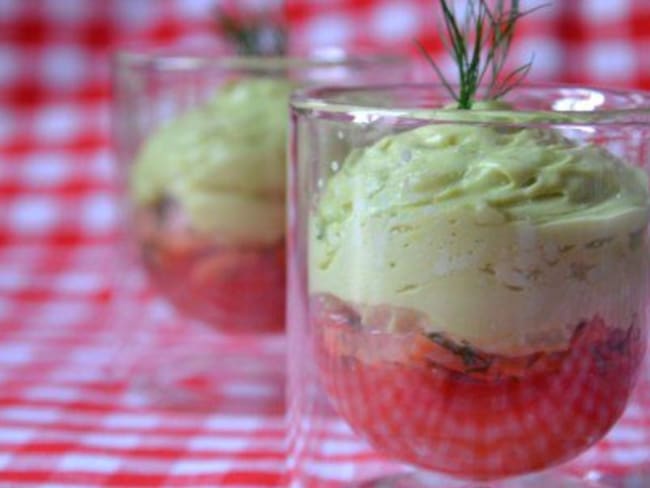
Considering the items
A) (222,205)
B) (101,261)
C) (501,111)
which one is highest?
(501,111)

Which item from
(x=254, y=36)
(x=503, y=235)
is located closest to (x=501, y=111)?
(x=503, y=235)

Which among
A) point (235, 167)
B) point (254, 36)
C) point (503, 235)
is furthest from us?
point (254, 36)

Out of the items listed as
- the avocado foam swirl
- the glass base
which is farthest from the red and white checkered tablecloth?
the avocado foam swirl

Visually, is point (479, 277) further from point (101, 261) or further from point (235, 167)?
point (101, 261)

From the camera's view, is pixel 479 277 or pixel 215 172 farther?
pixel 215 172

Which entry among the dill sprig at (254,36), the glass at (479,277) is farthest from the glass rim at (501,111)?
the dill sprig at (254,36)

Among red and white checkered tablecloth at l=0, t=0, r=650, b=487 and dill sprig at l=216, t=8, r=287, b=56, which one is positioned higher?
dill sprig at l=216, t=8, r=287, b=56

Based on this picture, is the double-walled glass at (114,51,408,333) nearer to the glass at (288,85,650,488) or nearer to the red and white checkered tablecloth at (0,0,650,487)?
the red and white checkered tablecloth at (0,0,650,487)
